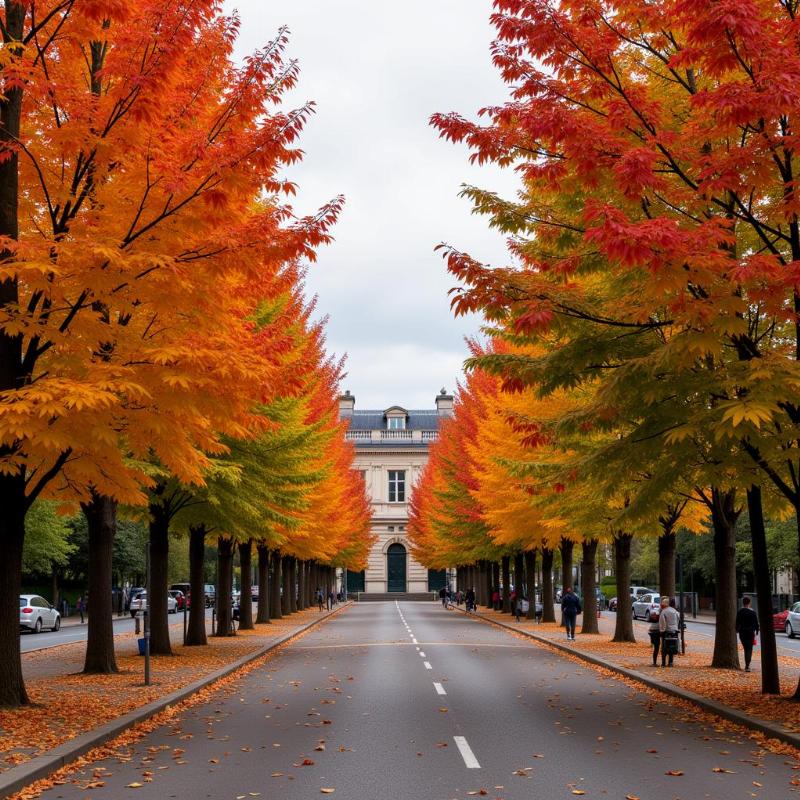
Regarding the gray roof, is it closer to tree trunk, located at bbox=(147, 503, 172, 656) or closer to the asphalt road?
tree trunk, located at bbox=(147, 503, 172, 656)

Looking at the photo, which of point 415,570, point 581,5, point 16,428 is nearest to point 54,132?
point 16,428

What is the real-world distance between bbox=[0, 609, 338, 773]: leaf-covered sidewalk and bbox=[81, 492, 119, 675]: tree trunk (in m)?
0.39

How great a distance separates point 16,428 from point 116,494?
10.9 feet

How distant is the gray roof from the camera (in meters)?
120

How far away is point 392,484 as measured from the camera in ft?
367

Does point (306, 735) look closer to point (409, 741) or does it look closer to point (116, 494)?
point (409, 741)

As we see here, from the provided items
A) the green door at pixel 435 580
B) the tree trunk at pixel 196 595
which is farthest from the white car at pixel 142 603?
the green door at pixel 435 580

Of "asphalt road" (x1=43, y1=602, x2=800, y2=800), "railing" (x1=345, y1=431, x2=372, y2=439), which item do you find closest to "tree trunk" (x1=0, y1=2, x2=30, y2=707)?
"asphalt road" (x1=43, y1=602, x2=800, y2=800)

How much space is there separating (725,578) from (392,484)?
91.2 m

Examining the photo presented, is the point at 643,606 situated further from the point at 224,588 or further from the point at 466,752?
the point at 466,752

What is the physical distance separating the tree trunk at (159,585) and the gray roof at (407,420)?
91.7m

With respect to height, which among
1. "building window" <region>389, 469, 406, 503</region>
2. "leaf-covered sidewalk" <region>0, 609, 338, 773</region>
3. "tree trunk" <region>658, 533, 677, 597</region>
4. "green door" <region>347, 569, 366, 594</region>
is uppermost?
"building window" <region>389, 469, 406, 503</region>

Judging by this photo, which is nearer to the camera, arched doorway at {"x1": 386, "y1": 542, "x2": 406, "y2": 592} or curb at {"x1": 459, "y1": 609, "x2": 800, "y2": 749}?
curb at {"x1": 459, "y1": 609, "x2": 800, "y2": 749}

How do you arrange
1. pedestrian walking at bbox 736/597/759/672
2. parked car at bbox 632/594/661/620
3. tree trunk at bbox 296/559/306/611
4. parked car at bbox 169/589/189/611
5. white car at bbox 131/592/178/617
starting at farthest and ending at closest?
parked car at bbox 169/589/189/611 < tree trunk at bbox 296/559/306/611 < white car at bbox 131/592/178/617 < parked car at bbox 632/594/661/620 < pedestrian walking at bbox 736/597/759/672
